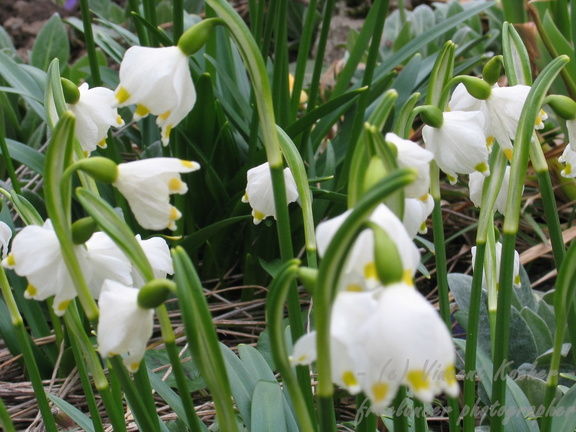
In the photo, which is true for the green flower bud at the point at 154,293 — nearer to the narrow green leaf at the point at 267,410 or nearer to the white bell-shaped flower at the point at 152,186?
the white bell-shaped flower at the point at 152,186

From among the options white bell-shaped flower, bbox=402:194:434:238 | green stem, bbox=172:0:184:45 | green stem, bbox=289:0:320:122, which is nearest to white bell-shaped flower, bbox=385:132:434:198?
white bell-shaped flower, bbox=402:194:434:238

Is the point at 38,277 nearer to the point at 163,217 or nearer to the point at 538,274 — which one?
the point at 163,217

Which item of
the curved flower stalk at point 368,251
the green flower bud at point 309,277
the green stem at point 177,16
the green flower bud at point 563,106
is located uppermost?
the green stem at point 177,16

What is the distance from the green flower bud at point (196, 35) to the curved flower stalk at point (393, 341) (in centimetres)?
32

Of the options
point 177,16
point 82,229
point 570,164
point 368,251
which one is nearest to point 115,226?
point 82,229

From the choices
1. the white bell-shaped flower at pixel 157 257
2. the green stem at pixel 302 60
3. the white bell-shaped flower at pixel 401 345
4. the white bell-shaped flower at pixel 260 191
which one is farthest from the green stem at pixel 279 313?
the green stem at pixel 302 60

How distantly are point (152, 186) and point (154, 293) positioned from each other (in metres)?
0.10

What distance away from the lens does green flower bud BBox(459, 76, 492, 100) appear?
87 centimetres

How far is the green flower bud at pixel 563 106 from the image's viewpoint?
86 centimetres

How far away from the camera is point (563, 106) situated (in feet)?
2.82

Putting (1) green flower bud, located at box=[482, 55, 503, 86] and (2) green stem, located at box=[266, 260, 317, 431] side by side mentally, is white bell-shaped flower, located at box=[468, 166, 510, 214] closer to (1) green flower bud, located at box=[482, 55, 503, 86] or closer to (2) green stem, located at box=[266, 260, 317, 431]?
(1) green flower bud, located at box=[482, 55, 503, 86]

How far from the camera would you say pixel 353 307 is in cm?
54

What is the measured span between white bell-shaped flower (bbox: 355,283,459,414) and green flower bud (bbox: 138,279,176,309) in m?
→ 0.18

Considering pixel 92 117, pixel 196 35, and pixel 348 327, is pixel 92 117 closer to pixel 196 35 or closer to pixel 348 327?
pixel 196 35
